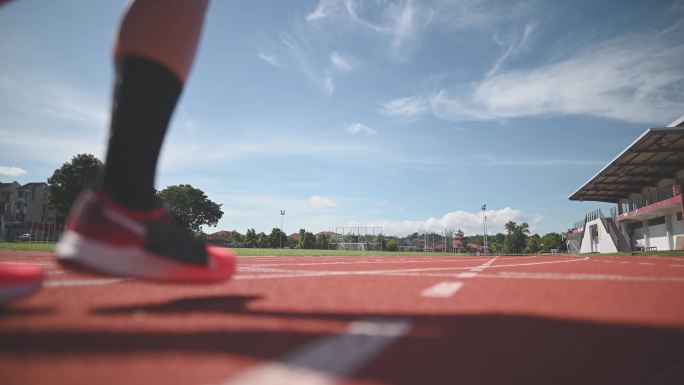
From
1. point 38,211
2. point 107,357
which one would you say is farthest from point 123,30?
point 38,211

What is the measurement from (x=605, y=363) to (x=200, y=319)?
120cm

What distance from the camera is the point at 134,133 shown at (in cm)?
142

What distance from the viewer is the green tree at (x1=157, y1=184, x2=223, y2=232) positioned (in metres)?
74.7

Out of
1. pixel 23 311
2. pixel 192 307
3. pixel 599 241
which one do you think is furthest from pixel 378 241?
pixel 23 311

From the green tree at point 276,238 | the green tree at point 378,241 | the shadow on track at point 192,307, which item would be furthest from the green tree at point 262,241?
the shadow on track at point 192,307

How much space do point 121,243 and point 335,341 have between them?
895 mm

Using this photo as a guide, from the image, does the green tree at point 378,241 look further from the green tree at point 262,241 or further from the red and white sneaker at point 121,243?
the red and white sneaker at point 121,243

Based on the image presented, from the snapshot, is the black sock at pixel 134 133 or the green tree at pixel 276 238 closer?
the black sock at pixel 134 133

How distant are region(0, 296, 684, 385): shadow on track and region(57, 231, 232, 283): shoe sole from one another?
0.33 metres

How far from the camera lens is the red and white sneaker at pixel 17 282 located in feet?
3.87

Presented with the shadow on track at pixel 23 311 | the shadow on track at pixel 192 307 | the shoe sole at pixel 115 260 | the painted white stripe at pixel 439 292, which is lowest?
the shadow on track at pixel 192 307

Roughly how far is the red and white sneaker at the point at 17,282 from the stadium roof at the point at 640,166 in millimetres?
30961

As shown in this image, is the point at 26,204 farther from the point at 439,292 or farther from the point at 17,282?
the point at 439,292

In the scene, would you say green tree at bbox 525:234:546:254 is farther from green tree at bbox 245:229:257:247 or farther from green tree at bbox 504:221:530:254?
green tree at bbox 245:229:257:247
